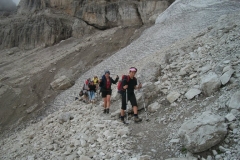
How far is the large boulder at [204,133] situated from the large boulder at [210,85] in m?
1.52

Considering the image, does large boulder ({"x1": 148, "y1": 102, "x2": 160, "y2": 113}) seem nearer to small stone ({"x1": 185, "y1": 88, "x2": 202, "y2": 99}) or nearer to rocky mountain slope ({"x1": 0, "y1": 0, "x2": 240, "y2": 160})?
rocky mountain slope ({"x1": 0, "y1": 0, "x2": 240, "y2": 160})

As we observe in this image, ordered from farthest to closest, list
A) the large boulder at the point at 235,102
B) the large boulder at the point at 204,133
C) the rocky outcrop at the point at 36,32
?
the rocky outcrop at the point at 36,32, the large boulder at the point at 235,102, the large boulder at the point at 204,133

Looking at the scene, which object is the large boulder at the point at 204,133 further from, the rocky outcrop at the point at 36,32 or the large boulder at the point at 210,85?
the rocky outcrop at the point at 36,32

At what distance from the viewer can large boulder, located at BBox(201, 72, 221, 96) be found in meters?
5.84

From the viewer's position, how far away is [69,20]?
35.6 metres

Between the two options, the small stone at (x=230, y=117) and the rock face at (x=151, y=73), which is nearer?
the small stone at (x=230, y=117)

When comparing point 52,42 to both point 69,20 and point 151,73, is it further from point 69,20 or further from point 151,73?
point 151,73

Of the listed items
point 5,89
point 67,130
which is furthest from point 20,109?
point 67,130

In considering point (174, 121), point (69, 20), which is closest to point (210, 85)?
point (174, 121)

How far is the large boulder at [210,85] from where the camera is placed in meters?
5.84

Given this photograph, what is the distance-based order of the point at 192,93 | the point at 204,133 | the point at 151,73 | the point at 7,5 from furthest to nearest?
the point at 7,5 < the point at 151,73 < the point at 192,93 < the point at 204,133

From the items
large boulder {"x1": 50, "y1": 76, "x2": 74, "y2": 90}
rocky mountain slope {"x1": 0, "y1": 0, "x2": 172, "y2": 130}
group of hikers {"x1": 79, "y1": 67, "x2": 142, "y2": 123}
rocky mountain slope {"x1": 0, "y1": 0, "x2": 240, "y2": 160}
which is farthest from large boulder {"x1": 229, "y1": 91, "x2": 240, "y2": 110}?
large boulder {"x1": 50, "y1": 76, "x2": 74, "y2": 90}

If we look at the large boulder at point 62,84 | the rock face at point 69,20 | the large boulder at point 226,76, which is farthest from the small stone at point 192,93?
the rock face at point 69,20

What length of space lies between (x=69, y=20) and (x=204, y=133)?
3459cm
